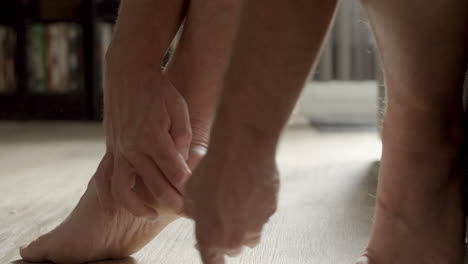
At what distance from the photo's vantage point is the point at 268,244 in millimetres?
807

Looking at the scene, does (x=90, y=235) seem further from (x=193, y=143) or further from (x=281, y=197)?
(x=281, y=197)

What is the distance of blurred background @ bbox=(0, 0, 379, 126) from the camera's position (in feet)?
9.96

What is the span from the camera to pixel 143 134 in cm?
65

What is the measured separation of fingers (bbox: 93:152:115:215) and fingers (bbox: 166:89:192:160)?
8 cm

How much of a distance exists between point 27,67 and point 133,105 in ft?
8.40

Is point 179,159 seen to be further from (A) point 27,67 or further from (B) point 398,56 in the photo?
(A) point 27,67

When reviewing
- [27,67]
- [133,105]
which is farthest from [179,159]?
[27,67]

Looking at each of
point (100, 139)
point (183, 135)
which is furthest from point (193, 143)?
point (100, 139)

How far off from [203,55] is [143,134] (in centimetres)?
14

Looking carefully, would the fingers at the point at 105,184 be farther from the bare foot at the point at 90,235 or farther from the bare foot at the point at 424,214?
the bare foot at the point at 424,214

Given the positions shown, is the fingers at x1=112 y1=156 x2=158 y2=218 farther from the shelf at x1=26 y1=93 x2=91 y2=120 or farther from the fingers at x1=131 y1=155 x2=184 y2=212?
the shelf at x1=26 y1=93 x2=91 y2=120

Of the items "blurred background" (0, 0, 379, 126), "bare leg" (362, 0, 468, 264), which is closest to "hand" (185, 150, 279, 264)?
"bare leg" (362, 0, 468, 264)

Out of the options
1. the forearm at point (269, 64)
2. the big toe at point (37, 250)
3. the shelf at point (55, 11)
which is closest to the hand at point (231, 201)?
the forearm at point (269, 64)

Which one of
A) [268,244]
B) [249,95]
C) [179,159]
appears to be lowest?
[268,244]
